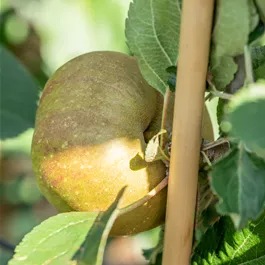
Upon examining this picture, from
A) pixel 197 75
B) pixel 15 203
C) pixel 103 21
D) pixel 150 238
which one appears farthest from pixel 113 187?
pixel 15 203

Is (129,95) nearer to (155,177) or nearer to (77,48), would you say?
(155,177)

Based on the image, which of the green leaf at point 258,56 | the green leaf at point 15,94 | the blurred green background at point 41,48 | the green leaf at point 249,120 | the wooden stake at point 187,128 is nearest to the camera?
the green leaf at point 249,120

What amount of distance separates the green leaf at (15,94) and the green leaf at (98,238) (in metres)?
0.51

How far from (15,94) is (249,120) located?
0.76 m

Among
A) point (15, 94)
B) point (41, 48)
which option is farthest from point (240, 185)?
point (41, 48)

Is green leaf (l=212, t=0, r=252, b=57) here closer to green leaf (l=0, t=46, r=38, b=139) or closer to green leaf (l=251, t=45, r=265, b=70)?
green leaf (l=251, t=45, r=265, b=70)

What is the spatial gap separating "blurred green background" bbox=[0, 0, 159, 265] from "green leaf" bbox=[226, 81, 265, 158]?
0.69 m

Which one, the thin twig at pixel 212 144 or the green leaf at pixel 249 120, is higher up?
the green leaf at pixel 249 120

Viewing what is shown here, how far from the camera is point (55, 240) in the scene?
66 centimetres

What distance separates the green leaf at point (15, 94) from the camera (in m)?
1.14

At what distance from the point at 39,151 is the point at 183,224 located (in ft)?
0.59

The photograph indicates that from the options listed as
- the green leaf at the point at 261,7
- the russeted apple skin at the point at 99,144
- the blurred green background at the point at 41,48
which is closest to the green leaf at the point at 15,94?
the blurred green background at the point at 41,48

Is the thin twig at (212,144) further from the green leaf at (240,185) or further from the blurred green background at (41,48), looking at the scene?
the blurred green background at (41,48)

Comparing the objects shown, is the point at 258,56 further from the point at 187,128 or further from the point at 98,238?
the point at 98,238
